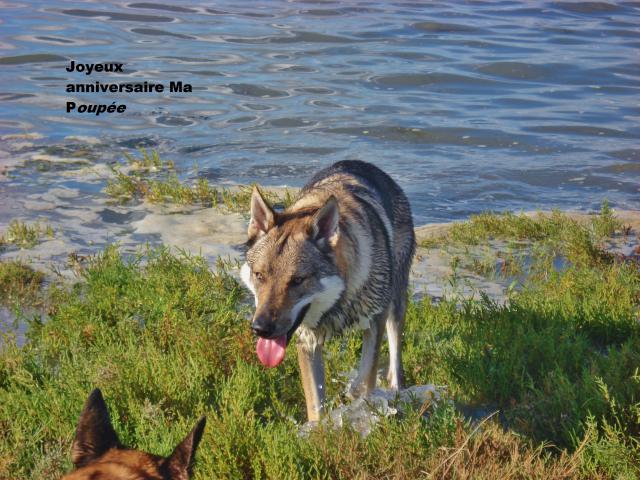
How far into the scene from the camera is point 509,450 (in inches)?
172

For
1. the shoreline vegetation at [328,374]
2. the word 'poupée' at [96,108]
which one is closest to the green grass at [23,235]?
the shoreline vegetation at [328,374]

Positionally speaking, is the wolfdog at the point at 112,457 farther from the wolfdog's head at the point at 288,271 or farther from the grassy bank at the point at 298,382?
the wolfdog's head at the point at 288,271

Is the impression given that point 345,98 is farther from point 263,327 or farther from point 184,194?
point 263,327

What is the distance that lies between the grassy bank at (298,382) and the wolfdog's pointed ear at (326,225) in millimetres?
1047

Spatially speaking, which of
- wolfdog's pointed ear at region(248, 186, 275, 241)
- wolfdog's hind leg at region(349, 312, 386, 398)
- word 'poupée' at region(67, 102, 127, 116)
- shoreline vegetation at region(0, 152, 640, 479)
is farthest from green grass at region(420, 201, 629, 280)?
word 'poupée' at region(67, 102, 127, 116)

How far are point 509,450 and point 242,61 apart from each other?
18.1 m

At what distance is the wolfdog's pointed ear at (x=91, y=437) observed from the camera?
2791mm

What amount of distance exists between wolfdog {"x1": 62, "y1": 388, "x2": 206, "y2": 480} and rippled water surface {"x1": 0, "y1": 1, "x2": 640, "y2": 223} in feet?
23.7

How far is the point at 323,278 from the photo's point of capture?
500 cm

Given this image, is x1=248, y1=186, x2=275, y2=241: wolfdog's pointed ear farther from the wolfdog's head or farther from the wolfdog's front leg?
the wolfdog's front leg

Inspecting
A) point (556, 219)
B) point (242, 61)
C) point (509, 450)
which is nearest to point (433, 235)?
point (556, 219)

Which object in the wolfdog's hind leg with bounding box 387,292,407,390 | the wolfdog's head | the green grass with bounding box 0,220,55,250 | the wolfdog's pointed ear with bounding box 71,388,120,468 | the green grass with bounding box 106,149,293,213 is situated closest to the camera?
the wolfdog's pointed ear with bounding box 71,388,120,468

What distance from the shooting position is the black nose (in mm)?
4621

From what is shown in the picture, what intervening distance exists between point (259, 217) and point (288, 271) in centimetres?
49
